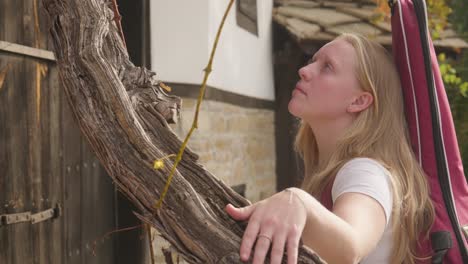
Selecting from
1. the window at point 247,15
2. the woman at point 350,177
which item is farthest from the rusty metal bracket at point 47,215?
the window at point 247,15

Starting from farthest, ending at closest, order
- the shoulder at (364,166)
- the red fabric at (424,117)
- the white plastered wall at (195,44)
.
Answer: the white plastered wall at (195,44) < the red fabric at (424,117) < the shoulder at (364,166)

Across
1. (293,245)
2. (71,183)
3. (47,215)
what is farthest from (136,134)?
(71,183)

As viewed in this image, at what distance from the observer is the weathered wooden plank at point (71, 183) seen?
149 inches

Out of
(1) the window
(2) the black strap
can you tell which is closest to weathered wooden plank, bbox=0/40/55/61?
(2) the black strap

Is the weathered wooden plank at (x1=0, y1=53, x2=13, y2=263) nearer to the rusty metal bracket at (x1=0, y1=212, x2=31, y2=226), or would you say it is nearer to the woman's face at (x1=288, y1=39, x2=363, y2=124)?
the rusty metal bracket at (x1=0, y1=212, x2=31, y2=226)

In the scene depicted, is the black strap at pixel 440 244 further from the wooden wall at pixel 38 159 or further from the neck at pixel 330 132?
the wooden wall at pixel 38 159

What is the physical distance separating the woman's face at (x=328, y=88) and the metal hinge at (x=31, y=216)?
5.34 ft

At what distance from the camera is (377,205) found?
1561 millimetres

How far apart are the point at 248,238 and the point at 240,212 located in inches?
2.5

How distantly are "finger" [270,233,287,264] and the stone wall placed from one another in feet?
10.2

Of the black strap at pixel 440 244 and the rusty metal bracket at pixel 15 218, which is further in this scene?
the rusty metal bracket at pixel 15 218

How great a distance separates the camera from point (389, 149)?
1.89 metres

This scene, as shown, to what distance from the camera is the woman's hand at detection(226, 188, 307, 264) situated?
1224 millimetres

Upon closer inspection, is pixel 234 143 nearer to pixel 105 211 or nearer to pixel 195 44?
pixel 195 44
